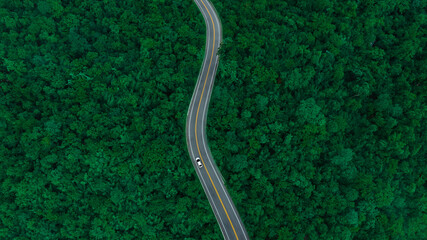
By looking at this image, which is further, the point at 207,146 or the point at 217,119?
the point at 217,119

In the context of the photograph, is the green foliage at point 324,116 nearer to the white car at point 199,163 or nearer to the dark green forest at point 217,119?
the dark green forest at point 217,119

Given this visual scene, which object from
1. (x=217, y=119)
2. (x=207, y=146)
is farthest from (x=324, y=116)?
(x=207, y=146)

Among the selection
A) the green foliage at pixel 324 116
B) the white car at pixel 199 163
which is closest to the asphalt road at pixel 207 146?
the white car at pixel 199 163

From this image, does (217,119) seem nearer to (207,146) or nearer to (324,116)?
(207,146)

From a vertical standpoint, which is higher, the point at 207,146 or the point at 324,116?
the point at 324,116

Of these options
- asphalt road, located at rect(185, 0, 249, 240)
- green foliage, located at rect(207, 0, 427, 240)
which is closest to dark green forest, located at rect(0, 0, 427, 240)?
green foliage, located at rect(207, 0, 427, 240)

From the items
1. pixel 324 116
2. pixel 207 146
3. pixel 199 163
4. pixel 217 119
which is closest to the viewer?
pixel 199 163
